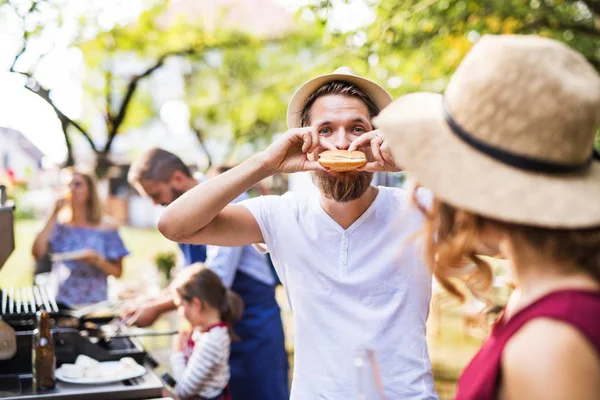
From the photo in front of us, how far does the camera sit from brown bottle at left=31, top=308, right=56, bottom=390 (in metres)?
2.92

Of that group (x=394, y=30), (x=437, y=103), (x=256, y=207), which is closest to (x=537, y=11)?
(x=394, y=30)

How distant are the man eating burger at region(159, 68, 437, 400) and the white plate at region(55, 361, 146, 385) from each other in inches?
36.4

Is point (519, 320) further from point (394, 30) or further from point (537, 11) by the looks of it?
point (537, 11)

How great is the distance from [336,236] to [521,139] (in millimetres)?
1143

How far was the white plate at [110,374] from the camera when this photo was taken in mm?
2963

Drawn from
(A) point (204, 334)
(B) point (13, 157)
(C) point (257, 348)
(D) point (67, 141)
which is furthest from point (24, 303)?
(B) point (13, 157)

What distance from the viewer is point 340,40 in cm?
790

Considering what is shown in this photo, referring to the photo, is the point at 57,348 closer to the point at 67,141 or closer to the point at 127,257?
the point at 67,141

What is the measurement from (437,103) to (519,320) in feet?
1.82

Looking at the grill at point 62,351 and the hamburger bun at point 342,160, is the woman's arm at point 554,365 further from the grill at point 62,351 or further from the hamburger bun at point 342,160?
the grill at point 62,351

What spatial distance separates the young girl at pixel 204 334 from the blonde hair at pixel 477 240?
90.9 inches

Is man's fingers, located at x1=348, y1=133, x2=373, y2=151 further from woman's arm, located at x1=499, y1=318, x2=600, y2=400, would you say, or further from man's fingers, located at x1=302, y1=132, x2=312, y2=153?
woman's arm, located at x1=499, y1=318, x2=600, y2=400

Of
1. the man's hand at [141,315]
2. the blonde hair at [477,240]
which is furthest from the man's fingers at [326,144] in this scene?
the man's hand at [141,315]

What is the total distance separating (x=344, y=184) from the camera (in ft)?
7.76
